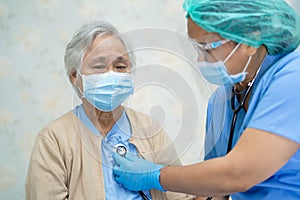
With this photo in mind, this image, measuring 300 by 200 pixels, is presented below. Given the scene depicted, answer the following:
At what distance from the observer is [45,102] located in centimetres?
199

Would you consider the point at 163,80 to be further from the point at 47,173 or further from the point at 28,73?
the point at 28,73

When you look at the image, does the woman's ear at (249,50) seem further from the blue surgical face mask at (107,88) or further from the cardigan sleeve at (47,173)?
the cardigan sleeve at (47,173)

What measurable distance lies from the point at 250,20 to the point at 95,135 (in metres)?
0.69

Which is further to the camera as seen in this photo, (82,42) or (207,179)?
(82,42)

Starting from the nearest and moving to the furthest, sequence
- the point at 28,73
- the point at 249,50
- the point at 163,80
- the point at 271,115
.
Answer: the point at 271,115
the point at 249,50
the point at 163,80
the point at 28,73

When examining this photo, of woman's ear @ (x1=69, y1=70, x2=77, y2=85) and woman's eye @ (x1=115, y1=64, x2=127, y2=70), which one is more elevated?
woman's eye @ (x1=115, y1=64, x2=127, y2=70)

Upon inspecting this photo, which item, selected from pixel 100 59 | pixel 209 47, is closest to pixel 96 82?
pixel 100 59

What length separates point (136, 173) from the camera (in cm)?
138

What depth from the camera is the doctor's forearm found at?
104 centimetres

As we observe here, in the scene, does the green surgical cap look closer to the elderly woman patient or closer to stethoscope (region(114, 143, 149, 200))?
the elderly woman patient

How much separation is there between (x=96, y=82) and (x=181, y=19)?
0.80 meters

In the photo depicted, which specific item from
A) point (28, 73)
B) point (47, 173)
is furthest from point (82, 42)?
point (28, 73)

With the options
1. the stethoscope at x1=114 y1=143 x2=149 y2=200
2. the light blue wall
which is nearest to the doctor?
A: the stethoscope at x1=114 y1=143 x2=149 y2=200

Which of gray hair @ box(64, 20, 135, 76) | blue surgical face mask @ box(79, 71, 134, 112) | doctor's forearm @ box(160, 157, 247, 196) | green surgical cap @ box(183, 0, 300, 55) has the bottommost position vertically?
doctor's forearm @ box(160, 157, 247, 196)
